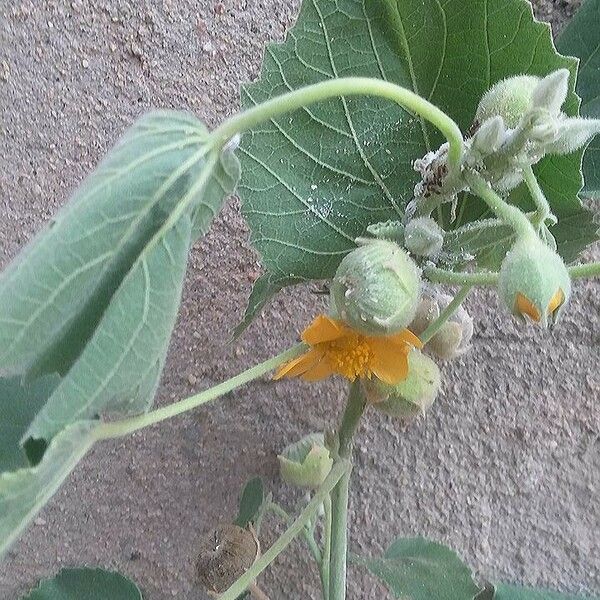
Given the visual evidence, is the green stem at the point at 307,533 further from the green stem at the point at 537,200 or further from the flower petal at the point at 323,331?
the green stem at the point at 537,200

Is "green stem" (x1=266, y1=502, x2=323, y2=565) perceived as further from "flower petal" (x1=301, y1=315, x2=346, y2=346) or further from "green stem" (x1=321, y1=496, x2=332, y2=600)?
"flower petal" (x1=301, y1=315, x2=346, y2=346)

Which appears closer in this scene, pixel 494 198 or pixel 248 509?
pixel 494 198

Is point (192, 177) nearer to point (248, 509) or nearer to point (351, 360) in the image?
point (351, 360)

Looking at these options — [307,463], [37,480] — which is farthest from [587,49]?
[37,480]

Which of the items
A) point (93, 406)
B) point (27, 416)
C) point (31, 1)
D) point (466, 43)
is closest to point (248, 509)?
point (27, 416)

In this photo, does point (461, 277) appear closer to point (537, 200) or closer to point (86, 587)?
point (537, 200)

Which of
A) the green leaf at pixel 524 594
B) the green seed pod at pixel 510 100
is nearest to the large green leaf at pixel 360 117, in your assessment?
the green seed pod at pixel 510 100
